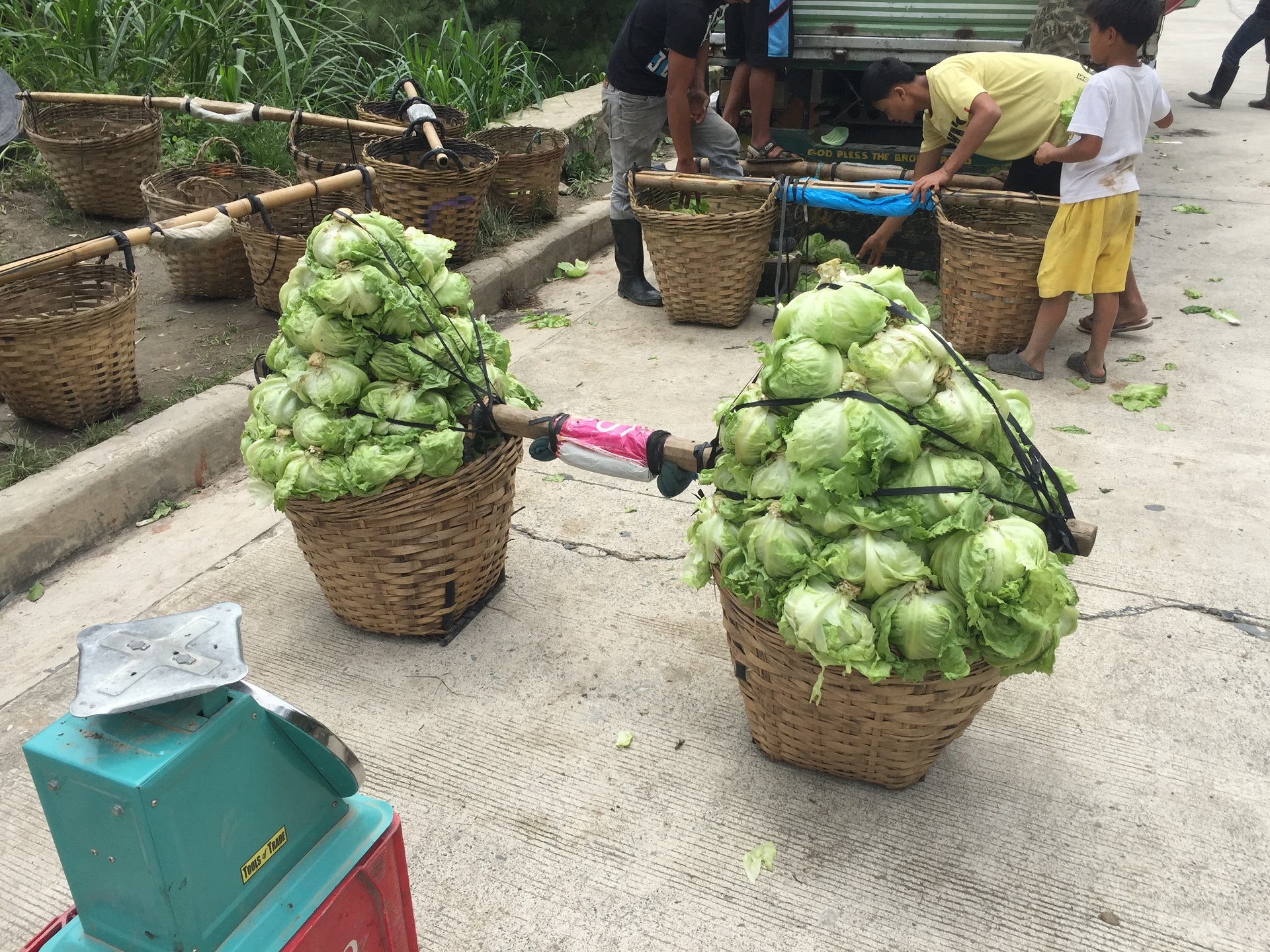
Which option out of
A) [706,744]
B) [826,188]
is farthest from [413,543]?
[826,188]

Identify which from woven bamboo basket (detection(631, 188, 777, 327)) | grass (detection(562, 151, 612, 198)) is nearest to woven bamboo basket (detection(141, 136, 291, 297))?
woven bamboo basket (detection(631, 188, 777, 327))

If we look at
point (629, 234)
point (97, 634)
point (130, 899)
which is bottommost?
point (629, 234)

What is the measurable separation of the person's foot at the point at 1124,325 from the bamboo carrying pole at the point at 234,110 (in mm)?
4319

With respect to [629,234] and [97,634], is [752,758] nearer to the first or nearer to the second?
[97,634]

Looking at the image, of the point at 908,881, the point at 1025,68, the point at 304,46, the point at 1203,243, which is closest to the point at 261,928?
the point at 908,881

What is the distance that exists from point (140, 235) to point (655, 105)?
3.37 meters

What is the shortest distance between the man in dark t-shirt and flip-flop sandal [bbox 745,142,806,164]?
16cm

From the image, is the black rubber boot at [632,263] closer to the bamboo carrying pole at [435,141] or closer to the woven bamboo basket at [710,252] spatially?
the woven bamboo basket at [710,252]

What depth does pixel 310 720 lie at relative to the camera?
1615 mm

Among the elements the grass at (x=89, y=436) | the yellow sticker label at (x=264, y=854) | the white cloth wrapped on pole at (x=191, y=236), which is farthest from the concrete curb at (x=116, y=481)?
the yellow sticker label at (x=264, y=854)

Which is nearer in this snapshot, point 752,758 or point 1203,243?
point 752,758

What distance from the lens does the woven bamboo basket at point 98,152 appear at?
6.43m

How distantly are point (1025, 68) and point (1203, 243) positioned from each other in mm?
2986

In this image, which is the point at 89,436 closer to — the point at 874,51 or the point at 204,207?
the point at 204,207
